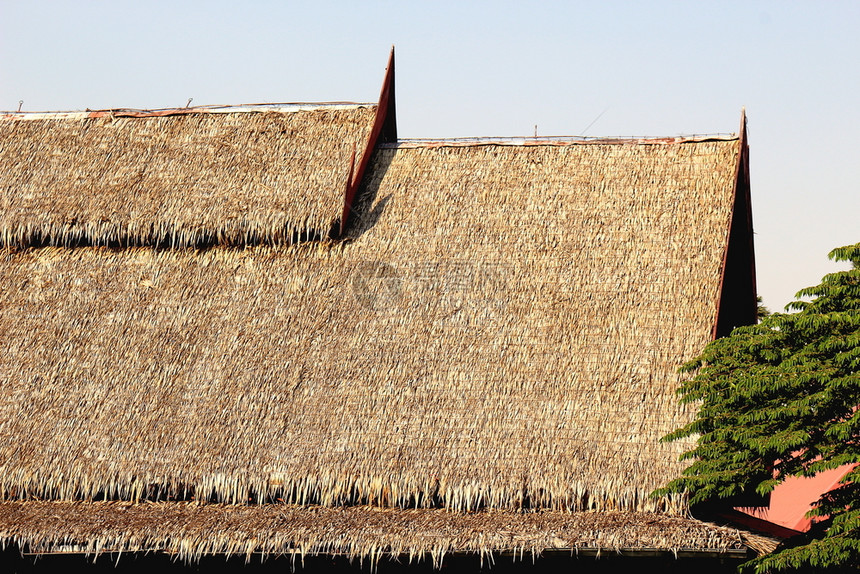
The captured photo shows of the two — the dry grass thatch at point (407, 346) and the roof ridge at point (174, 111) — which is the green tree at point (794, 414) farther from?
the roof ridge at point (174, 111)

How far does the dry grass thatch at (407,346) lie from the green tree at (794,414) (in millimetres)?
789

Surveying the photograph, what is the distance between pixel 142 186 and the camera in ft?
39.7

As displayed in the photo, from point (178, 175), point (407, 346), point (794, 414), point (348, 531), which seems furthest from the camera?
point (178, 175)

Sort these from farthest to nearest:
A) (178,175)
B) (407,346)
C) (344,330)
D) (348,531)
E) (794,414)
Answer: (178,175) → (344,330) → (407,346) → (348,531) → (794,414)

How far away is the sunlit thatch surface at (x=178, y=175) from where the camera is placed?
11.5 metres

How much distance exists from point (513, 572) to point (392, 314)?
10.0 ft

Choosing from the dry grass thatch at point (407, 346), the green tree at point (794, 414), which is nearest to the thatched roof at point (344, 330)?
the dry grass thatch at point (407, 346)

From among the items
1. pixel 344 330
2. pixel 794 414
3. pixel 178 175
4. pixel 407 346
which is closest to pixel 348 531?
pixel 407 346

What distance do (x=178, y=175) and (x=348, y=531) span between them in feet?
18.9

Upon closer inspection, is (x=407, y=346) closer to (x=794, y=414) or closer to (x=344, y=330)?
(x=344, y=330)

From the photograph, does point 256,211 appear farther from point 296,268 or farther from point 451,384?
point 451,384

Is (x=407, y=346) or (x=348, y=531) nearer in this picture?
(x=348, y=531)

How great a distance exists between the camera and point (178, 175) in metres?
12.2

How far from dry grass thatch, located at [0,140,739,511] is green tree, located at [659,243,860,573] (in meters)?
0.79
